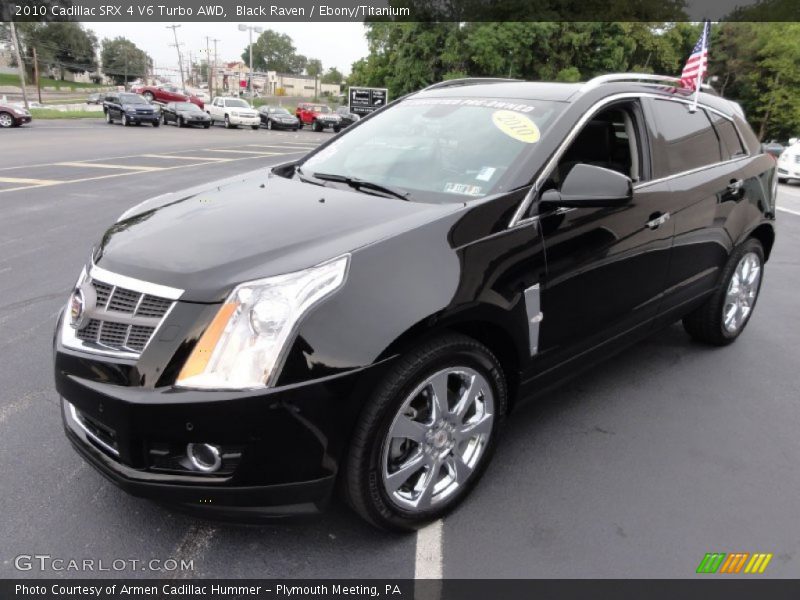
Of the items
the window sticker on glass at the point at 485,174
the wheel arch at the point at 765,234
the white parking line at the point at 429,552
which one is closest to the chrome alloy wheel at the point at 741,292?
the wheel arch at the point at 765,234

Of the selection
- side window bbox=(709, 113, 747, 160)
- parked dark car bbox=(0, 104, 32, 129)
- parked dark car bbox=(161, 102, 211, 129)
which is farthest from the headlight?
parked dark car bbox=(161, 102, 211, 129)

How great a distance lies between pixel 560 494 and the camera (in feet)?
9.50

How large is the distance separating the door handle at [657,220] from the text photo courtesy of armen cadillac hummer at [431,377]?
0.11 feet

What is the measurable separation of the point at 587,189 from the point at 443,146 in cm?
81

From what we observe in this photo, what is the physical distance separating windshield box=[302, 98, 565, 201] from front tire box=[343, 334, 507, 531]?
31.3 inches

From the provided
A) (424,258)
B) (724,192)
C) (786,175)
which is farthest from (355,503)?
(786,175)

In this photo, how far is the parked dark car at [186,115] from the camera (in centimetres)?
3428

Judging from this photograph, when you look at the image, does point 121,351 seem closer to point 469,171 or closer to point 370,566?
point 370,566

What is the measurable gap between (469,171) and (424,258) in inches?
32.1

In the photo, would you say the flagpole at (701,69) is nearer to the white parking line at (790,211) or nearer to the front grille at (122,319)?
the front grille at (122,319)

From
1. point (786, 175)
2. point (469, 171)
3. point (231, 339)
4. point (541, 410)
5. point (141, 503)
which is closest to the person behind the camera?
point (231, 339)

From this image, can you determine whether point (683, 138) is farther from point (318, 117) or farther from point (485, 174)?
point (318, 117)

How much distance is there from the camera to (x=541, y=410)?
144 inches

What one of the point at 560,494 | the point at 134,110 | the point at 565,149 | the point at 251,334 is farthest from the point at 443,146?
the point at 134,110
